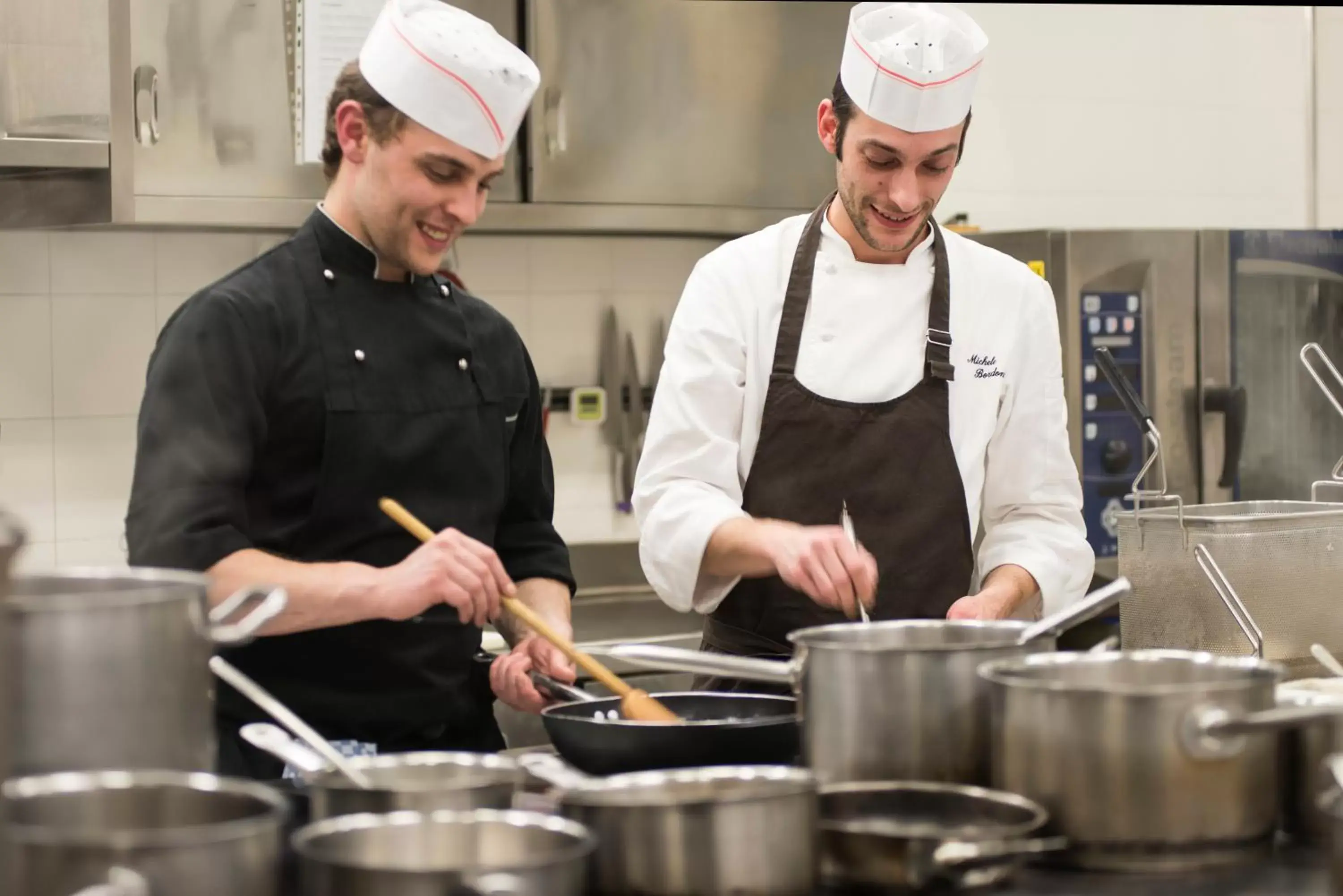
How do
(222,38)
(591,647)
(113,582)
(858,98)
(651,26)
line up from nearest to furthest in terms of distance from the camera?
(113,582), (591,647), (858,98), (222,38), (651,26)

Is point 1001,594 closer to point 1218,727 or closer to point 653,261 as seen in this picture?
point 1218,727

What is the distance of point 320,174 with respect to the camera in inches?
126

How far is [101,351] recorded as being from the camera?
3.39 meters

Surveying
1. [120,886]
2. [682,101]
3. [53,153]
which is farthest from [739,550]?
[682,101]

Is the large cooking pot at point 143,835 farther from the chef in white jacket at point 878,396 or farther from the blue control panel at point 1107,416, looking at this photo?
the blue control panel at point 1107,416

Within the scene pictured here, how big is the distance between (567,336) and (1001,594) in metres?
1.93

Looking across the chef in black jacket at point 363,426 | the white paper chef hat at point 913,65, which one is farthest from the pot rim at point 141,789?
the white paper chef hat at point 913,65

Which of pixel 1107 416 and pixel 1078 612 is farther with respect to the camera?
pixel 1107 416

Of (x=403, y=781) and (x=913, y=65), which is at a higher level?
(x=913, y=65)

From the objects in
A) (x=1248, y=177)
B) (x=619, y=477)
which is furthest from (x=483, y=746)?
(x=1248, y=177)

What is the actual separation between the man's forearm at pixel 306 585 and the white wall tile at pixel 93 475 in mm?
1657

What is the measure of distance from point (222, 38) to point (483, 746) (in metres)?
1.62

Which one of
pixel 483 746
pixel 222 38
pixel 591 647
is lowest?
pixel 483 746

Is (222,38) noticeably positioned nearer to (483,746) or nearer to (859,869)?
(483,746)
